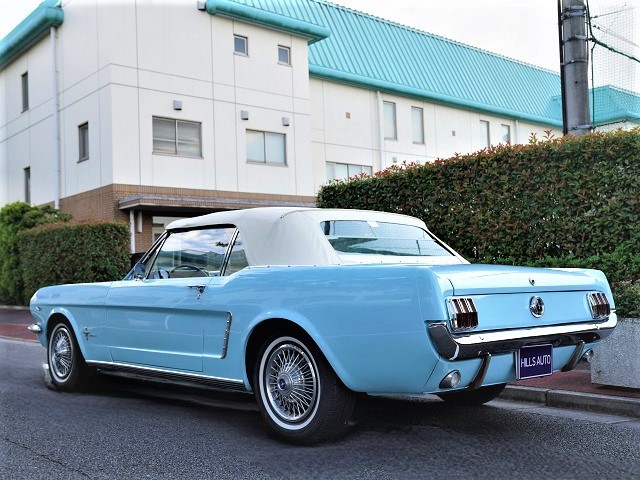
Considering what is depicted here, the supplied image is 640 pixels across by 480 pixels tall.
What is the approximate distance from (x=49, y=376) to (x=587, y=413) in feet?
17.2

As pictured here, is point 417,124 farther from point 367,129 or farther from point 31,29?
point 31,29

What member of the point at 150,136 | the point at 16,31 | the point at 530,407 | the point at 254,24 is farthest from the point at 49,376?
the point at 16,31

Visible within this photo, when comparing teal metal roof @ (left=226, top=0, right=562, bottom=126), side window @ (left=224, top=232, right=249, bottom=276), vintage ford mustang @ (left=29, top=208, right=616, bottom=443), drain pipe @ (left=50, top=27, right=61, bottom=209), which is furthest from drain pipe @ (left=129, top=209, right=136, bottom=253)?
side window @ (left=224, top=232, right=249, bottom=276)

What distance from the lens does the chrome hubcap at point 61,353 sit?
6.90 meters

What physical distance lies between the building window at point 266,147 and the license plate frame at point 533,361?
740 inches

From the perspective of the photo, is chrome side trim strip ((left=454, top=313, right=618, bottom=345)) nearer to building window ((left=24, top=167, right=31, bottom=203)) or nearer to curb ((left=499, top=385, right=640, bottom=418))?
curb ((left=499, top=385, right=640, bottom=418))

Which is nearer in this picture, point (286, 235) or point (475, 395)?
point (286, 235)

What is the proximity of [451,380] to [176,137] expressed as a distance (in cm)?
1810

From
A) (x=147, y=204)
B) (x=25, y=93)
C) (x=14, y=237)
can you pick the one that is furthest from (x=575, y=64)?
(x=25, y=93)

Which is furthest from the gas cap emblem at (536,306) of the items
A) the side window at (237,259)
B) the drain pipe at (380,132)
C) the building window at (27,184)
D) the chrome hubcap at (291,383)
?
the building window at (27,184)

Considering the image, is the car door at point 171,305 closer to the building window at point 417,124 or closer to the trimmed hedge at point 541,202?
the trimmed hedge at point 541,202

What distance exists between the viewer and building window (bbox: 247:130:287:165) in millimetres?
22859

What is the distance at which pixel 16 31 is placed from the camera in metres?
23.2

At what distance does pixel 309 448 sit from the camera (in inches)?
182
